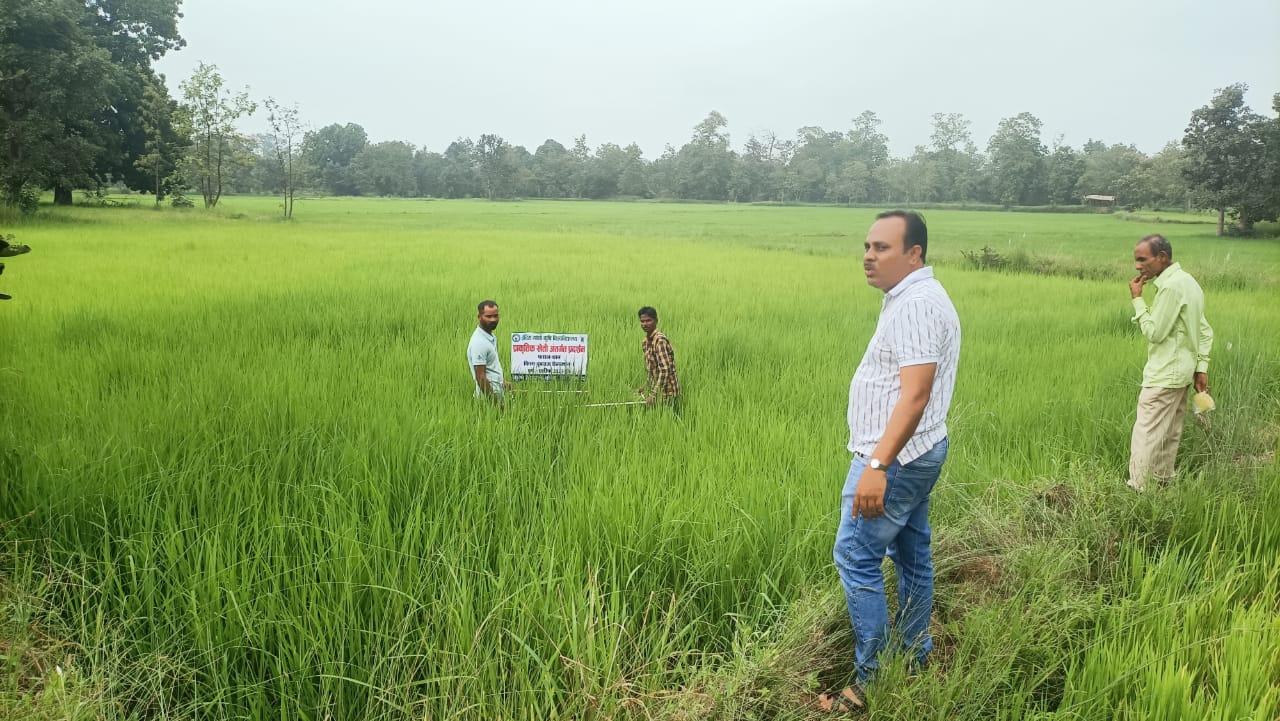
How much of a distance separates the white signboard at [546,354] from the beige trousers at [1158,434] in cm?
259

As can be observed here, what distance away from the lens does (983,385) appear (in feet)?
13.1

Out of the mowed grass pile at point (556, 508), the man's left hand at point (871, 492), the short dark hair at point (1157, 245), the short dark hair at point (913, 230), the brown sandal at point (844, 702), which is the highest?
the short dark hair at point (1157, 245)

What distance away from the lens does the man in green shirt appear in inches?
115

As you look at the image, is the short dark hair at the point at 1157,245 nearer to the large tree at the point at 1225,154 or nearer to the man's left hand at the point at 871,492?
the large tree at the point at 1225,154

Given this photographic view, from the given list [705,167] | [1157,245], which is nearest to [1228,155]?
[1157,245]

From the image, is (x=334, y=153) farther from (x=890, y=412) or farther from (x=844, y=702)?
(x=844, y=702)

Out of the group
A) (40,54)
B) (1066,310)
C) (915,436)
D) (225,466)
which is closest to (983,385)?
(1066,310)

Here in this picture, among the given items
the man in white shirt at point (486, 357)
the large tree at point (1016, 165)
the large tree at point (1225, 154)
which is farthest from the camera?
the large tree at point (1016, 165)

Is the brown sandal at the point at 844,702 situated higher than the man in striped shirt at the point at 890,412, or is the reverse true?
the man in striped shirt at the point at 890,412

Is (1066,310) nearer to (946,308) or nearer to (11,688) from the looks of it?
(946,308)

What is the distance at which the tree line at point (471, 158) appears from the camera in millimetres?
3875

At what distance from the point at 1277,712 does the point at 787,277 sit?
4.72 metres

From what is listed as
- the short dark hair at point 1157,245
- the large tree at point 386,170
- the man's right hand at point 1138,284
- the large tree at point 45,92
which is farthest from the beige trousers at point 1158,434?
the large tree at point 45,92

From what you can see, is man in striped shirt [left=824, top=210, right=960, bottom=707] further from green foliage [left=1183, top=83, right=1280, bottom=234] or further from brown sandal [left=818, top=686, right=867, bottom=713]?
green foliage [left=1183, top=83, right=1280, bottom=234]
